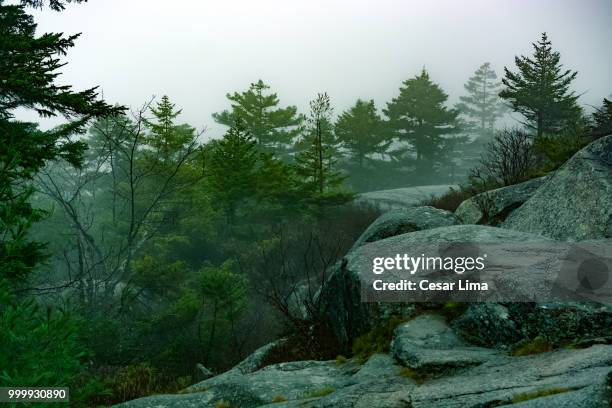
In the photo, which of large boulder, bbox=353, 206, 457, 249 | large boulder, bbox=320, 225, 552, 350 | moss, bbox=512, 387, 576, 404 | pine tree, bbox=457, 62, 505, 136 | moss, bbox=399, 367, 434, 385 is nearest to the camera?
moss, bbox=512, 387, 576, 404

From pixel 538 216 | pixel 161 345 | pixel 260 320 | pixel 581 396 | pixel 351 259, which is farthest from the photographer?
pixel 260 320

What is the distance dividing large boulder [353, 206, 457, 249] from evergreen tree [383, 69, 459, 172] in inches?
1253

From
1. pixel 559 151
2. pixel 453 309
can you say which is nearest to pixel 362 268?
pixel 453 309

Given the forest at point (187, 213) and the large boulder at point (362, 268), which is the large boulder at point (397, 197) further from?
the large boulder at point (362, 268)

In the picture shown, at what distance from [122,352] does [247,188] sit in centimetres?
1264

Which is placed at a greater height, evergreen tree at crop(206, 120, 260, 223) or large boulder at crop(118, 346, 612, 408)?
evergreen tree at crop(206, 120, 260, 223)

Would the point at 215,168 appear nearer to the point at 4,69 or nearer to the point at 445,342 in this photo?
the point at 4,69

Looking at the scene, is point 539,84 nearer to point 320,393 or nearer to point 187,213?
point 187,213

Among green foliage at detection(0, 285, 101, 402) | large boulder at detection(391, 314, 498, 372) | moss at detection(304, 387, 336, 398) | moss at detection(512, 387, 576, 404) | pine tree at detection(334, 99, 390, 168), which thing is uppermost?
Answer: pine tree at detection(334, 99, 390, 168)

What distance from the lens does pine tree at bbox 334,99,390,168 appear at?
126 ft

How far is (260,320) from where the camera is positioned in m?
14.9

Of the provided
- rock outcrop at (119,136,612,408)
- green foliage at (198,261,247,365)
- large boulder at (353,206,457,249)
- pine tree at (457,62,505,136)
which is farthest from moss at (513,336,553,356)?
pine tree at (457,62,505,136)

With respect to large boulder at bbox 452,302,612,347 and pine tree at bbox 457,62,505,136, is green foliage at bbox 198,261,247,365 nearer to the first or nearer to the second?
large boulder at bbox 452,302,612,347

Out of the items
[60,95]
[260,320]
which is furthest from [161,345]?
[60,95]
